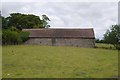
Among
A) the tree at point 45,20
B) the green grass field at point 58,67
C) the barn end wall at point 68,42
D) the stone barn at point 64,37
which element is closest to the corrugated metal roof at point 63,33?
the stone barn at point 64,37

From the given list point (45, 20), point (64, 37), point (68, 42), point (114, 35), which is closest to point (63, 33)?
point (64, 37)

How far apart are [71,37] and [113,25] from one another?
29.4ft

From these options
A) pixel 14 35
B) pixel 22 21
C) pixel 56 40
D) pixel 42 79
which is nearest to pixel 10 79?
pixel 42 79

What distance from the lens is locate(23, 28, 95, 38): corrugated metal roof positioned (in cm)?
5349

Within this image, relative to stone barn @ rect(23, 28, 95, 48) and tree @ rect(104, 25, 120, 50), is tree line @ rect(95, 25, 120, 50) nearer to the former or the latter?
tree @ rect(104, 25, 120, 50)

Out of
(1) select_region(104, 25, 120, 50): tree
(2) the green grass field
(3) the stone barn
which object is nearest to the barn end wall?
(3) the stone barn

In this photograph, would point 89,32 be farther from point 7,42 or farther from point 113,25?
point 7,42

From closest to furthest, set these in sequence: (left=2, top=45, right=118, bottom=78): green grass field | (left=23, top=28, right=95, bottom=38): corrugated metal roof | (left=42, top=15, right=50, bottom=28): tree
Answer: (left=2, top=45, right=118, bottom=78): green grass field < (left=23, top=28, right=95, bottom=38): corrugated metal roof < (left=42, top=15, right=50, bottom=28): tree

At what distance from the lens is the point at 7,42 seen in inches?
2015

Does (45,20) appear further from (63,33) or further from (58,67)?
(58,67)

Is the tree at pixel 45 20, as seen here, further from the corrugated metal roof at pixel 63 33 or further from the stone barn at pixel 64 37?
the stone barn at pixel 64 37

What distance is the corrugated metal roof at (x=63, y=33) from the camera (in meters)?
53.5

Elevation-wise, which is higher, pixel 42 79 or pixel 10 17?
pixel 10 17

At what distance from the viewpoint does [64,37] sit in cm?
5309
